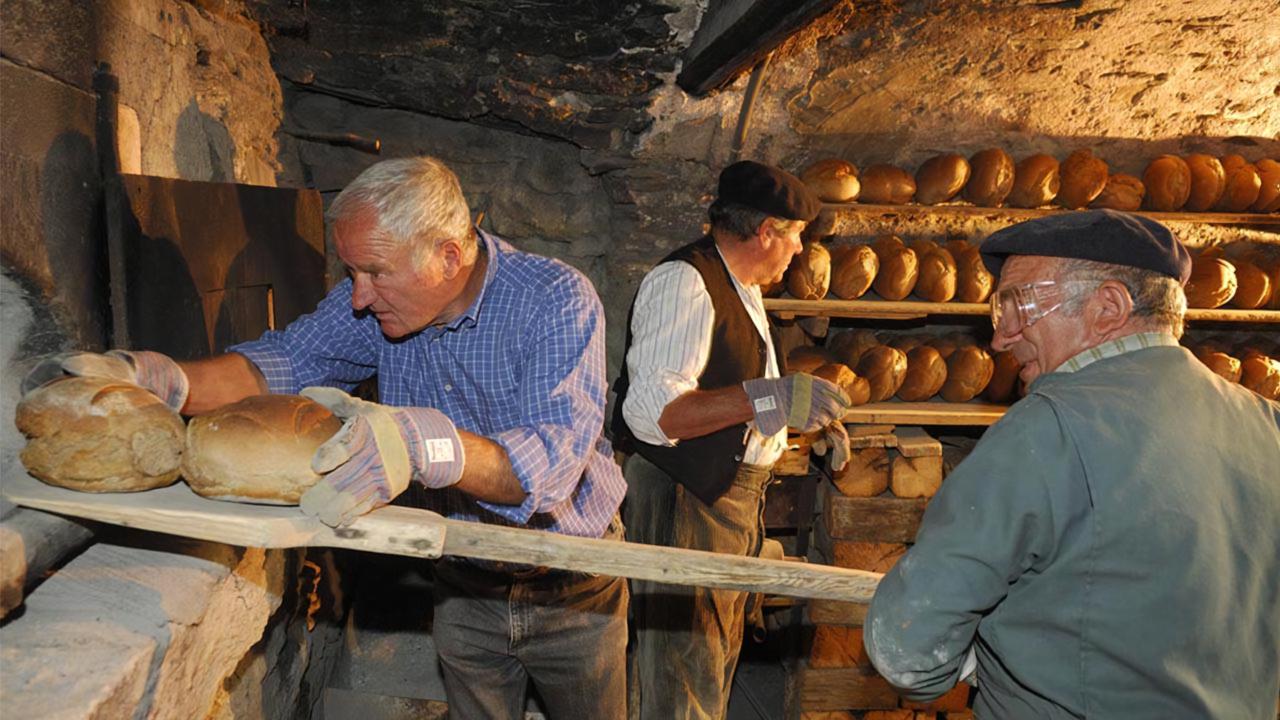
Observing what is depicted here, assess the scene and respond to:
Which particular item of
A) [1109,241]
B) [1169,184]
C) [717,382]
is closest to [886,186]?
[1169,184]

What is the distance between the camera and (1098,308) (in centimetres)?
167

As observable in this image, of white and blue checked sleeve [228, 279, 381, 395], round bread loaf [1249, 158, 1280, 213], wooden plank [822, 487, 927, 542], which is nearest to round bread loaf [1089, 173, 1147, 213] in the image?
round bread loaf [1249, 158, 1280, 213]

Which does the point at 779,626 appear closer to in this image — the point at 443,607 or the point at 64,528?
the point at 443,607

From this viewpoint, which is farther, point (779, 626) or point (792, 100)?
point (779, 626)

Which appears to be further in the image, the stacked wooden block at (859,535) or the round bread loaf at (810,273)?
the stacked wooden block at (859,535)

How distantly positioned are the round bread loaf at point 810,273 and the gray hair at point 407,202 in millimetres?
2147

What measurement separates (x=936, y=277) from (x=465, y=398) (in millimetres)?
2530

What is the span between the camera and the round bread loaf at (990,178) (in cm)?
414

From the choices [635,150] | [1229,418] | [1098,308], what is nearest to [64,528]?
[1098,308]

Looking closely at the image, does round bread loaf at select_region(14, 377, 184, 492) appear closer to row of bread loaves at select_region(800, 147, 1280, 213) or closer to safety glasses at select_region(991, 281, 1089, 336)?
safety glasses at select_region(991, 281, 1089, 336)

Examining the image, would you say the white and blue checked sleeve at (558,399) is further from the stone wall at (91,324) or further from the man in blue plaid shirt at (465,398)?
the stone wall at (91,324)

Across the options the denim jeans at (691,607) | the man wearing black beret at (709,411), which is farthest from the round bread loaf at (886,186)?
the denim jeans at (691,607)

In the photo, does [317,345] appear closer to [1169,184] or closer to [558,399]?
[558,399]

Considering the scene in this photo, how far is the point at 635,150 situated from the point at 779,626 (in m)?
2.65
